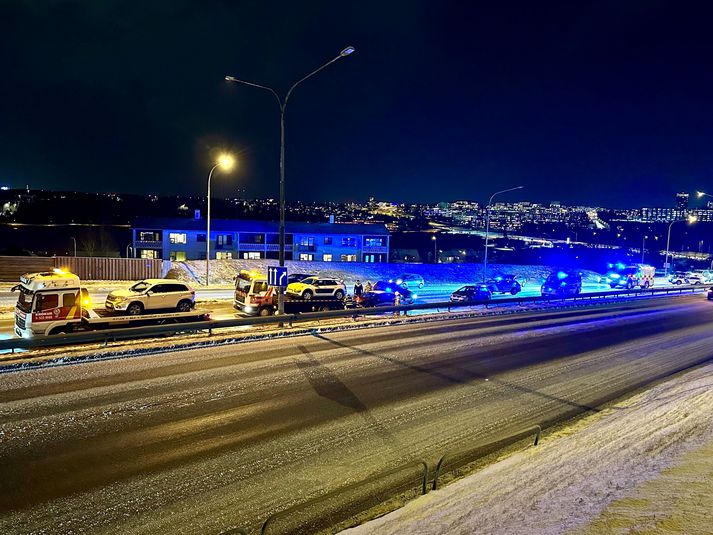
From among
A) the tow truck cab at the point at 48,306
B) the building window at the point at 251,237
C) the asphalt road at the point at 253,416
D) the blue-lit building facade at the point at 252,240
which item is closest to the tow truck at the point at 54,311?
the tow truck cab at the point at 48,306

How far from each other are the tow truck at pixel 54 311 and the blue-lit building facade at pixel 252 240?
48776 mm

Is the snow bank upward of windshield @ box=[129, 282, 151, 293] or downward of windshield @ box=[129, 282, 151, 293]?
downward

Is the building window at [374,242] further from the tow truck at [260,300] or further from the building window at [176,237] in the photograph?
the tow truck at [260,300]

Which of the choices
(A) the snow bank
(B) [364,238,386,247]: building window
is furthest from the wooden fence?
(B) [364,238,386,247]: building window

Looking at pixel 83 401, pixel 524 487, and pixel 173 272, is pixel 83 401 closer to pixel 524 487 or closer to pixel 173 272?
pixel 524 487

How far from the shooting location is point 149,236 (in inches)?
2598

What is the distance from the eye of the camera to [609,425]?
31.2 feet

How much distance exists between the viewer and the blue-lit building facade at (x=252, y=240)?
66.1m

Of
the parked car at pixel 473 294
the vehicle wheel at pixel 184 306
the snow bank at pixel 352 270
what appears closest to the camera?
the vehicle wheel at pixel 184 306

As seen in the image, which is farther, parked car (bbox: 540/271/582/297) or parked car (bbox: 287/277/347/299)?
parked car (bbox: 540/271/582/297)

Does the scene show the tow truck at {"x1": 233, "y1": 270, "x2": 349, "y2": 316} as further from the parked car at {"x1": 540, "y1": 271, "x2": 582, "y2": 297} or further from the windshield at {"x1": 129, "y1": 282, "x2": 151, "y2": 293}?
the parked car at {"x1": 540, "y1": 271, "x2": 582, "y2": 297}

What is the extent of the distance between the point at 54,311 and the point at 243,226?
177ft

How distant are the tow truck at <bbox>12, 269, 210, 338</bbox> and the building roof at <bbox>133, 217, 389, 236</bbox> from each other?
157ft

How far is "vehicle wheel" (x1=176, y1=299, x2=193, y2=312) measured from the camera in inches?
892
